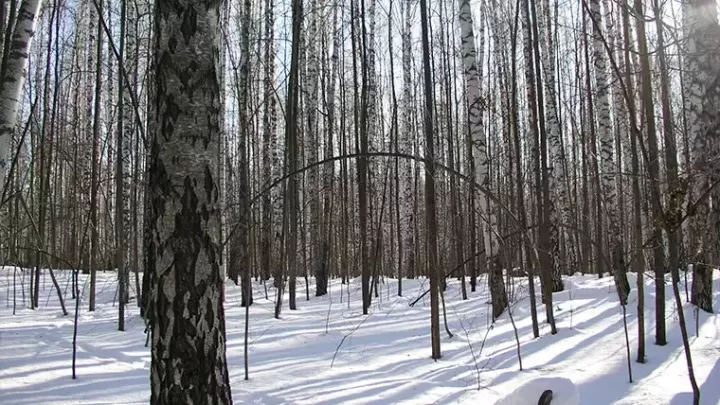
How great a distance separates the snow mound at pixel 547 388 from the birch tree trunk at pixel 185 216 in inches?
62.6

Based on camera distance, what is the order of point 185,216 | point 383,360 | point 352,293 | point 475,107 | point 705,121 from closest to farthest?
1. point 185,216
2. point 383,360
3. point 705,121
4. point 475,107
5. point 352,293

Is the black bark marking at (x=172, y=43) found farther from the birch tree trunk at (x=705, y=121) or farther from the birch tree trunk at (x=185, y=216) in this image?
the birch tree trunk at (x=705, y=121)

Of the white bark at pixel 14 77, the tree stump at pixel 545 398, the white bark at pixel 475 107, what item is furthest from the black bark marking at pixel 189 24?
the white bark at pixel 475 107

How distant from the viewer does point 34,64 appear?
17328mm

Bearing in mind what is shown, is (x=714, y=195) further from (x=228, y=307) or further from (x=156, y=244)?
(x=228, y=307)

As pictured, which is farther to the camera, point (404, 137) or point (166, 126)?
point (404, 137)

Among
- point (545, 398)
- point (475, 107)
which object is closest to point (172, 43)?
point (545, 398)

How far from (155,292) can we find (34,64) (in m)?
19.6

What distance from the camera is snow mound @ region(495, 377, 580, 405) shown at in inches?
100

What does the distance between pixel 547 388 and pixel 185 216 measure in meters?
2.05

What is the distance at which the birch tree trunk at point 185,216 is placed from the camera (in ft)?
5.95

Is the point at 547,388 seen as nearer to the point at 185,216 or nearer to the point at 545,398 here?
the point at 545,398

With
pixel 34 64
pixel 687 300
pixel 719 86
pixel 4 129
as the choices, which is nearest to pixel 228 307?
pixel 4 129

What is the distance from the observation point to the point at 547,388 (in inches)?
102
